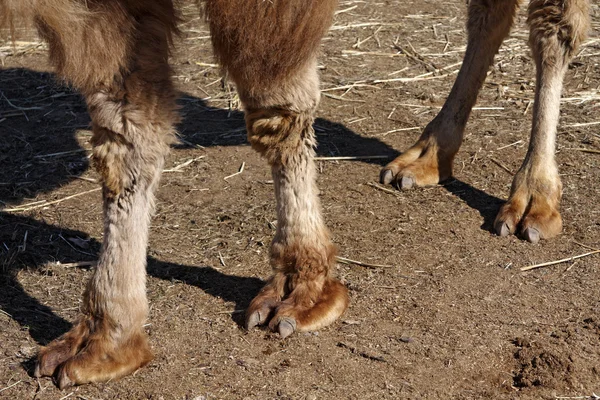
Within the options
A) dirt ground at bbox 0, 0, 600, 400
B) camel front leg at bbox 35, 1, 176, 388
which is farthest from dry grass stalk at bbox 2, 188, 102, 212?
camel front leg at bbox 35, 1, 176, 388

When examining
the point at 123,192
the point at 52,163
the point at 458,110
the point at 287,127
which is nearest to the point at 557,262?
the point at 458,110

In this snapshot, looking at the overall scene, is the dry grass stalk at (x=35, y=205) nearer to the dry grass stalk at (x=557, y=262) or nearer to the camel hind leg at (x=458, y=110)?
the camel hind leg at (x=458, y=110)

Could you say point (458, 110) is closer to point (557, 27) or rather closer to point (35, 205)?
point (557, 27)

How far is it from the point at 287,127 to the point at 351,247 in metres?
1.01

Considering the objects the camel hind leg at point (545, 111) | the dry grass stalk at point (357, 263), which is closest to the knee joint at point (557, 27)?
the camel hind leg at point (545, 111)

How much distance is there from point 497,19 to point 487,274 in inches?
60.5

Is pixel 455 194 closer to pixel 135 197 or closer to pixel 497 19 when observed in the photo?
pixel 497 19

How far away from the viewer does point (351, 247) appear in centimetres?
436

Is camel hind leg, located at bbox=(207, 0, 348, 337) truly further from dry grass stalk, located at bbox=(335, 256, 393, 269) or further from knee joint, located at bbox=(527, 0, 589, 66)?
knee joint, located at bbox=(527, 0, 589, 66)

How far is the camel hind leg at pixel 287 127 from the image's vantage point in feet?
10.2

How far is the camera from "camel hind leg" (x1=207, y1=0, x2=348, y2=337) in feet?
10.2

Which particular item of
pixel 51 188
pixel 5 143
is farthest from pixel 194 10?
pixel 51 188

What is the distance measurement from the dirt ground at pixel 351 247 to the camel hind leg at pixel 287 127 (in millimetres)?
133

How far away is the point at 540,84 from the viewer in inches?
181
